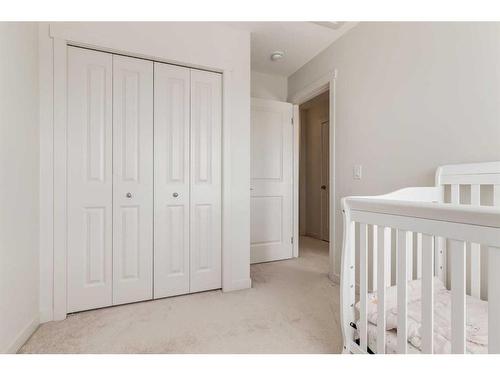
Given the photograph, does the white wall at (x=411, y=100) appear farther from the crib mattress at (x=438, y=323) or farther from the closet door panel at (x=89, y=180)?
the closet door panel at (x=89, y=180)

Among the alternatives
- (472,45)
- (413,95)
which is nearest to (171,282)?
(413,95)

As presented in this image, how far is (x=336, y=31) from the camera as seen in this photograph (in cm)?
224

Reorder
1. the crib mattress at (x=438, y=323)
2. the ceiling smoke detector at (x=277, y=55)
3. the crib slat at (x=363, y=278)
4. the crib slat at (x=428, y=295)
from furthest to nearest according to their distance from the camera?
1. the ceiling smoke detector at (x=277, y=55)
2. the crib slat at (x=363, y=278)
3. the crib mattress at (x=438, y=323)
4. the crib slat at (x=428, y=295)

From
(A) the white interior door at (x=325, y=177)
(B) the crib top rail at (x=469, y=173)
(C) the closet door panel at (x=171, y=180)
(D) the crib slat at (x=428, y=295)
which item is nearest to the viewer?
(D) the crib slat at (x=428, y=295)

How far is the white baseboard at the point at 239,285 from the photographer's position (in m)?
2.14

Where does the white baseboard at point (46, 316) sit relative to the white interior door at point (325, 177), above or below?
below

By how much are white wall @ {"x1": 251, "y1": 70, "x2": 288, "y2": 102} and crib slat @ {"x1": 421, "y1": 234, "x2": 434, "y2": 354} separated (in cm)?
267

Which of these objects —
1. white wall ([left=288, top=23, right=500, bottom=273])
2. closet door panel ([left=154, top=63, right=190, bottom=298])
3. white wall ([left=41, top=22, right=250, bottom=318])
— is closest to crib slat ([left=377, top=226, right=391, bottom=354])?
white wall ([left=288, top=23, right=500, bottom=273])

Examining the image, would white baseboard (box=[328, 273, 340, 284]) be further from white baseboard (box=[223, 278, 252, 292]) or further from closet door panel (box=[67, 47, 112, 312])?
closet door panel (box=[67, 47, 112, 312])

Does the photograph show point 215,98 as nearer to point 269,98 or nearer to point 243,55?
point 243,55

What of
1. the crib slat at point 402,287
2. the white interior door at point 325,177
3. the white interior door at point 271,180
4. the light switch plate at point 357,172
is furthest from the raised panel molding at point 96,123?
the white interior door at point 325,177

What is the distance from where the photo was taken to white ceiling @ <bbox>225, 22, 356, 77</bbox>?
2.15 metres

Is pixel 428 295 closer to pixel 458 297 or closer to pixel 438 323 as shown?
pixel 458 297
